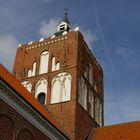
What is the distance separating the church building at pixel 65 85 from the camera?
2006 centimetres

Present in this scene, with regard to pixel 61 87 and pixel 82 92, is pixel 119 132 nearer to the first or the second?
pixel 82 92

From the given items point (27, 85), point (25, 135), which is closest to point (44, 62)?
point (27, 85)

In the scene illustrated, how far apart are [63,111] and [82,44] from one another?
554 centimetres

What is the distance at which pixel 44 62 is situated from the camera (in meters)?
23.8

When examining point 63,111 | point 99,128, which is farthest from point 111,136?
point 63,111

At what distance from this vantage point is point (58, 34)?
26.0m

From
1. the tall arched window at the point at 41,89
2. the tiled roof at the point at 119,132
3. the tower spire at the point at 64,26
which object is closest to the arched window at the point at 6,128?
the tiled roof at the point at 119,132

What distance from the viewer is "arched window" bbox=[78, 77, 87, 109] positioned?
22.0 meters

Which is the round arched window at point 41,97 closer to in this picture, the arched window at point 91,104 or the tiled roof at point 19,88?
the tiled roof at point 19,88

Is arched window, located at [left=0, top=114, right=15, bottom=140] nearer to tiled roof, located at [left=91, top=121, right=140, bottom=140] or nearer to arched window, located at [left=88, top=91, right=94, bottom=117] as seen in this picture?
tiled roof, located at [left=91, top=121, right=140, bottom=140]

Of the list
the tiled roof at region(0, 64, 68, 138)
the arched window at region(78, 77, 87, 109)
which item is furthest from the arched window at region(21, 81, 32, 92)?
the arched window at region(78, 77, 87, 109)

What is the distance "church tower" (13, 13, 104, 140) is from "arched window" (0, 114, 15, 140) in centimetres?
604

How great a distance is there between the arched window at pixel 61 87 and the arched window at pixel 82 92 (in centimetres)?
80

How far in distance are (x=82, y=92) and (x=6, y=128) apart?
30.3 feet
